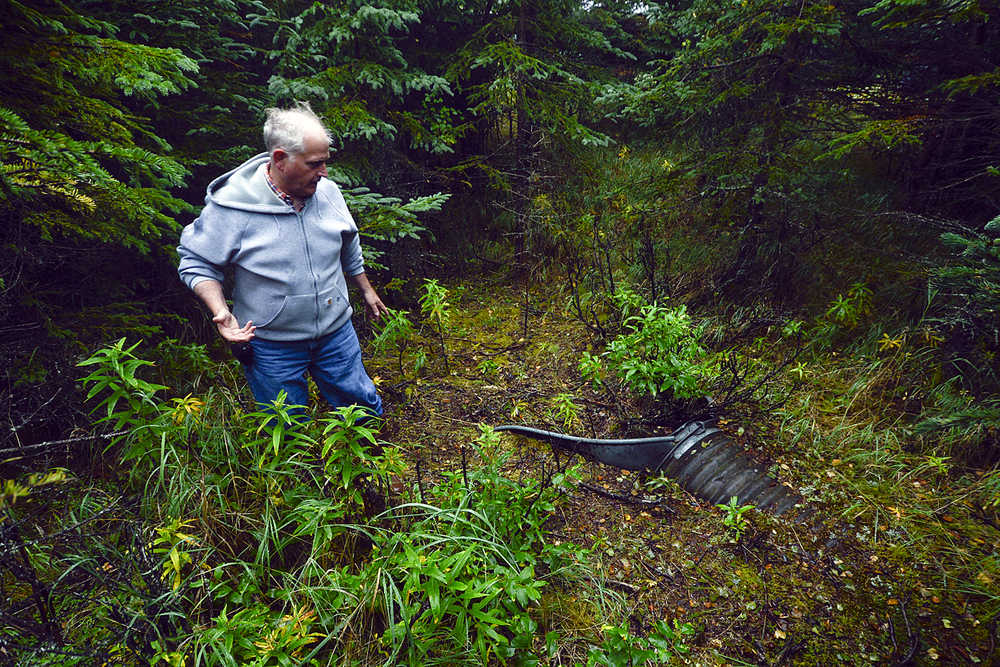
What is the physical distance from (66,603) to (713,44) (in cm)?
595

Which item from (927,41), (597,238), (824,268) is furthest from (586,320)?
(927,41)

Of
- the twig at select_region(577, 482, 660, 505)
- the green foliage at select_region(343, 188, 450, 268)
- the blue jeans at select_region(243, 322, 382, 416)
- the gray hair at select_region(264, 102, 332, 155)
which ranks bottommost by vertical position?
the twig at select_region(577, 482, 660, 505)

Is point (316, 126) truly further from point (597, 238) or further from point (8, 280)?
point (597, 238)

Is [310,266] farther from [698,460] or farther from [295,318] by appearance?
[698,460]

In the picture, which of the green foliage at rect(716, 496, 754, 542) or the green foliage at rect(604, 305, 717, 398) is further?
the green foliage at rect(604, 305, 717, 398)

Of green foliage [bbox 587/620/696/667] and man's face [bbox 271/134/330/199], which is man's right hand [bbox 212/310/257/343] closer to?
man's face [bbox 271/134/330/199]

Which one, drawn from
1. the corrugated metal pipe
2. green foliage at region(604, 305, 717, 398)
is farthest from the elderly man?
green foliage at region(604, 305, 717, 398)

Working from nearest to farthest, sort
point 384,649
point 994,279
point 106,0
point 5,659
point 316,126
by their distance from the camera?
1. point 5,659
2. point 384,649
3. point 316,126
4. point 994,279
5. point 106,0

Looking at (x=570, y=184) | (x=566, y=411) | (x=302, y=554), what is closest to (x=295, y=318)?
(x=302, y=554)

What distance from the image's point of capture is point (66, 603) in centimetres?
200

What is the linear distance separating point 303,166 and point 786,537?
3.42 meters

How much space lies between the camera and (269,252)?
2504 millimetres

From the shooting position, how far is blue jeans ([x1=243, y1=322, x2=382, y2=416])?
2734 mm

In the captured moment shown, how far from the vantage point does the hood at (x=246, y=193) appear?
7.97ft
